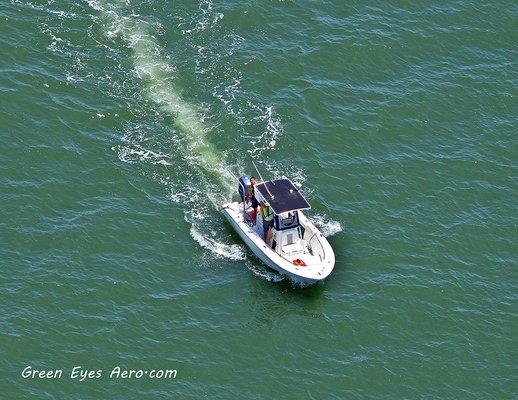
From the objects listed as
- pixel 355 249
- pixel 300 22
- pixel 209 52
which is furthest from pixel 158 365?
pixel 300 22

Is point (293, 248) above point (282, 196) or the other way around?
the other way around

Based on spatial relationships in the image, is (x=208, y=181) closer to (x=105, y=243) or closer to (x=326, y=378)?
(x=105, y=243)

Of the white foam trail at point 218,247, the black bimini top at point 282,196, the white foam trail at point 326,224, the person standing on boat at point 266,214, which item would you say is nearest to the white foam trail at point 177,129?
the white foam trail at point 218,247

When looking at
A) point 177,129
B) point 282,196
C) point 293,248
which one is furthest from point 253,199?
point 177,129

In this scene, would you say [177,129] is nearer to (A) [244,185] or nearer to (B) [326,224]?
(A) [244,185]

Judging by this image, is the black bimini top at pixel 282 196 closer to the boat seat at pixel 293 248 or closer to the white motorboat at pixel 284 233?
the white motorboat at pixel 284 233

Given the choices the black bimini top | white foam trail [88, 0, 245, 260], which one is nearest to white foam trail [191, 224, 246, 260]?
white foam trail [88, 0, 245, 260]
